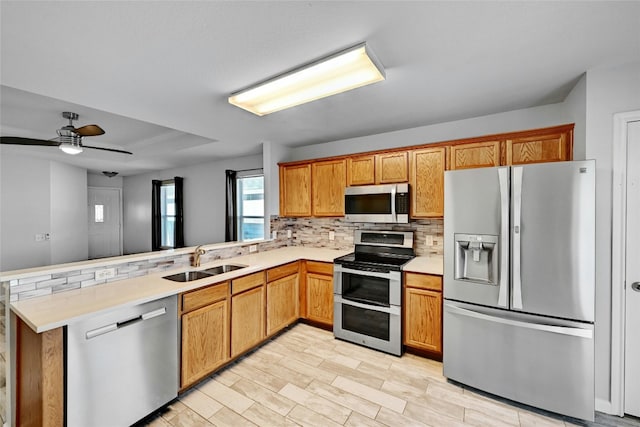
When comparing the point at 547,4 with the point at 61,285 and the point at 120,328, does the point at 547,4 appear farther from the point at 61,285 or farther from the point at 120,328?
the point at 61,285

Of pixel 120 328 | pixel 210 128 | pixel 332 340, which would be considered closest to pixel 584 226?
pixel 332 340

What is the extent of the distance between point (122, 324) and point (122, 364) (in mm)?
255

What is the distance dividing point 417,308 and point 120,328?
2.42 metres

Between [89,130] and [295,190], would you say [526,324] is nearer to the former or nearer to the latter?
[295,190]

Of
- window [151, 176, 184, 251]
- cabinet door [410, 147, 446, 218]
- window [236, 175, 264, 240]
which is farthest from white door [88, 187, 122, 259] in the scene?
cabinet door [410, 147, 446, 218]

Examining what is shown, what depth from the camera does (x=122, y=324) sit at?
5.62 ft

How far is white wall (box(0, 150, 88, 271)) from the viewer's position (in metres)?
4.39

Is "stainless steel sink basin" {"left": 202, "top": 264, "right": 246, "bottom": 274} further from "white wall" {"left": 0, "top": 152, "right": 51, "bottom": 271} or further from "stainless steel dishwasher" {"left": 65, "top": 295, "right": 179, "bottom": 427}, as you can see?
"white wall" {"left": 0, "top": 152, "right": 51, "bottom": 271}

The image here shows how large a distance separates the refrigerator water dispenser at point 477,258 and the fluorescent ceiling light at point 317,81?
4.67 ft

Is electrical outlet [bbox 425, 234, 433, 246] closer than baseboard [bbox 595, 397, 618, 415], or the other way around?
baseboard [bbox 595, 397, 618, 415]

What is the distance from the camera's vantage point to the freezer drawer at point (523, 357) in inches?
70.2

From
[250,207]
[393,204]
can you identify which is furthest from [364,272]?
[250,207]

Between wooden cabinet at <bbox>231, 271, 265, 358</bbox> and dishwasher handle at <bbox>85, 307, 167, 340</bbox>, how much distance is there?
665 mm

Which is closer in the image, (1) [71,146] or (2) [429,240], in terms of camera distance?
(1) [71,146]
